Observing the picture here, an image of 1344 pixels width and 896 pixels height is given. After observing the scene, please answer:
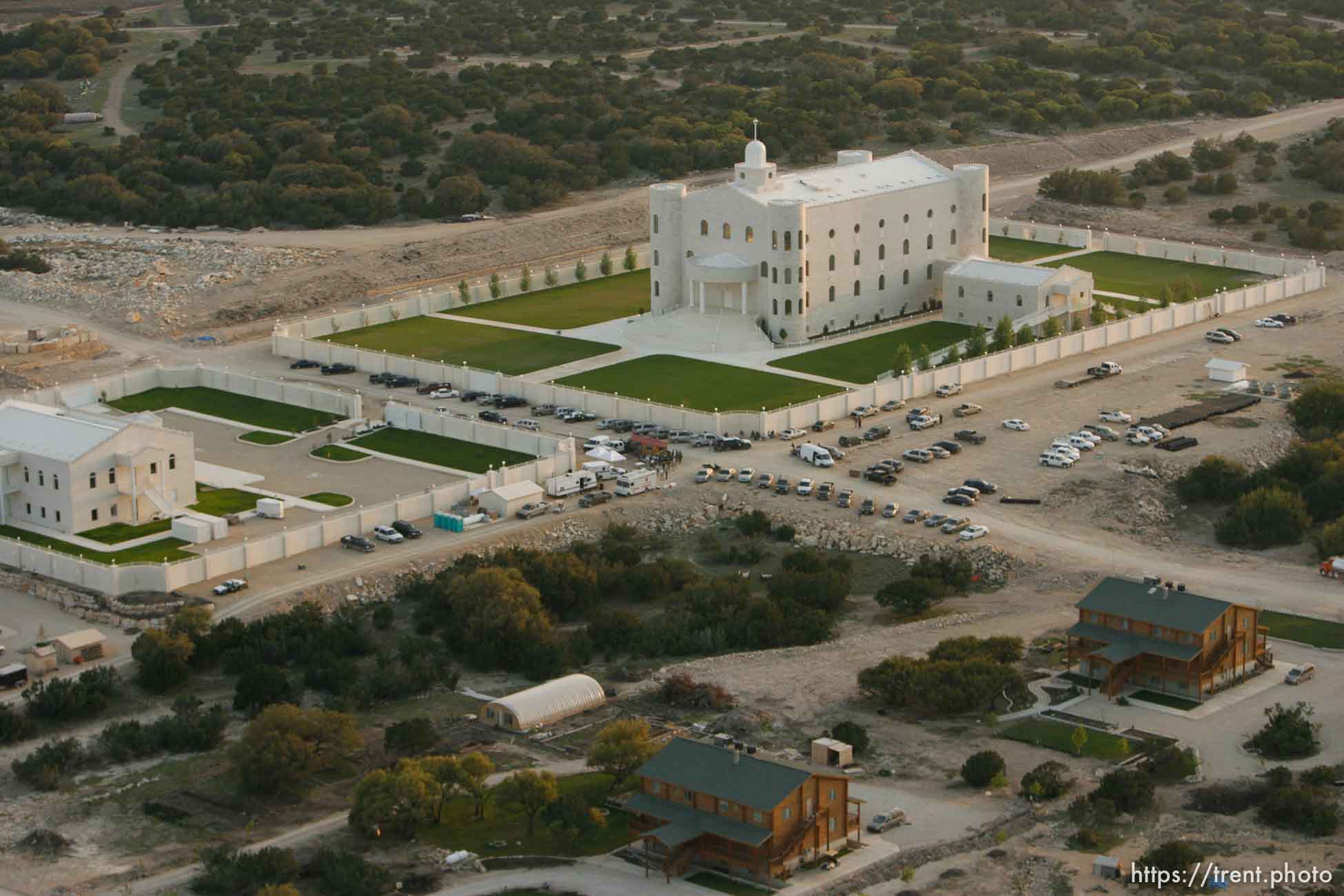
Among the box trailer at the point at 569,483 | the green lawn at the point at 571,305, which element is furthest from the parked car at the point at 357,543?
the green lawn at the point at 571,305

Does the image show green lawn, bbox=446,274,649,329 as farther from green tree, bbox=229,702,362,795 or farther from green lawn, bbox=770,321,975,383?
green tree, bbox=229,702,362,795

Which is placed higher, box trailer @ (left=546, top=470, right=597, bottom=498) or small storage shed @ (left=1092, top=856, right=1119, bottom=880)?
small storage shed @ (left=1092, top=856, right=1119, bottom=880)

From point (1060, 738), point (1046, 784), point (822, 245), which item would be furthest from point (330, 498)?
point (1046, 784)

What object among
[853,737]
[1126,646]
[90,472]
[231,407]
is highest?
[90,472]

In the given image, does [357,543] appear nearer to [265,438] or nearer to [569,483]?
[569,483]

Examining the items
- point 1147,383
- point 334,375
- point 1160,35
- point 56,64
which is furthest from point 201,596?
point 1160,35

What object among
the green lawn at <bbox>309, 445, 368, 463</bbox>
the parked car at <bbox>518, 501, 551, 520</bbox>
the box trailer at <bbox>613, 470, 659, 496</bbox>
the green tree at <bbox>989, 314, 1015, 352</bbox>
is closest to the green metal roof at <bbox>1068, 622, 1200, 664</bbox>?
the box trailer at <bbox>613, 470, 659, 496</bbox>
